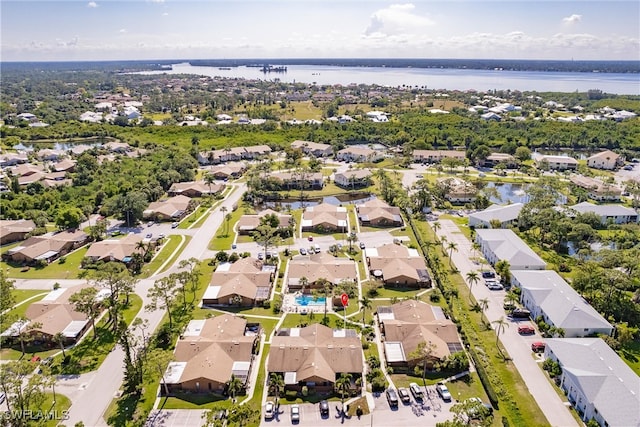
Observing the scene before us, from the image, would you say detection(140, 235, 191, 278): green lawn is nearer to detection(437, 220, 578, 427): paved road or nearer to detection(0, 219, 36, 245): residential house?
detection(0, 219, 36, 245): residential house

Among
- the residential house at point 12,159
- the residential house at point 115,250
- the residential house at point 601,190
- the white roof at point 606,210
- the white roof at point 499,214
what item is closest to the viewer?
the residential house at point 115,250

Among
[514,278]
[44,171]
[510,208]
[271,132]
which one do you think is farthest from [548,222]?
[44,171]

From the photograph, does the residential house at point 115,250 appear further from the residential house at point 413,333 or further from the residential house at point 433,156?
the residential house at point 433,156

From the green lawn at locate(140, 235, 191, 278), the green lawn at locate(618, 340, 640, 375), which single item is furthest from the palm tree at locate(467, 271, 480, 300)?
the green lawn at locate(140, 235, 191, 278)

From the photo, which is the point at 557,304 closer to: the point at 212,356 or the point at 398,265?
the point at 398,265

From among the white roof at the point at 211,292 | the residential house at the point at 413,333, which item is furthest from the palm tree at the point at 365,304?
the white roof at the point at 211,292

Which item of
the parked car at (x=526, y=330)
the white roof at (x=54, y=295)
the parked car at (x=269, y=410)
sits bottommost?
the parked car at (x=269, y=410)

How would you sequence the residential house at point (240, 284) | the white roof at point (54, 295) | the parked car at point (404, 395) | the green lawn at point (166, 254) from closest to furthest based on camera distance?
the parked car at point (404, 395) < the white roof at point (54, 295) < the residential house at point (240, 284) < the green lawn at point (166, 254)
